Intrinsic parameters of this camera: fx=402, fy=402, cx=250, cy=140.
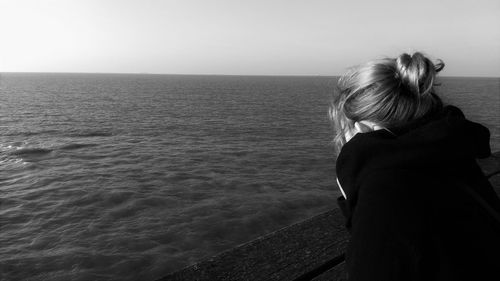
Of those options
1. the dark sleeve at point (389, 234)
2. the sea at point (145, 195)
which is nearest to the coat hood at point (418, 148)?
the dark sleeve at point (389, 234)

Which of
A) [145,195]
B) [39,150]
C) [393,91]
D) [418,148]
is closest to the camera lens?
[418,148]

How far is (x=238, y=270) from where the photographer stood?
84.0 inches

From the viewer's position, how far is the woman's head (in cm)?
167

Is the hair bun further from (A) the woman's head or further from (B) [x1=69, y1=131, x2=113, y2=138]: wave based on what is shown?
(B) [x1=69, y1=131, x2=113, y2=138]: wave

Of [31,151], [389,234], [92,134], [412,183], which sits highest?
[412,183]

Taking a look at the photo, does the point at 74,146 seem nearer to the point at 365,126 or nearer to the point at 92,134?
the point at 92,134

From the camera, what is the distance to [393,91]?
167cm

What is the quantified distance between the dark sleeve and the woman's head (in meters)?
0.37

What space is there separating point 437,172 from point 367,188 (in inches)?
11.8

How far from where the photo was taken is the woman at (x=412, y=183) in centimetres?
138

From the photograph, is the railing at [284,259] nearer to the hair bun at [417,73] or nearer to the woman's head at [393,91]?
the woman's head at [393,91]

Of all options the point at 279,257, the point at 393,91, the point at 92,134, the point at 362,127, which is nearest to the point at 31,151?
the point at 92,134

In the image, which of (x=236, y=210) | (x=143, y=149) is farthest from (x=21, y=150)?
(x=236, y=210)

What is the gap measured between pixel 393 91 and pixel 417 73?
129 millimetres
